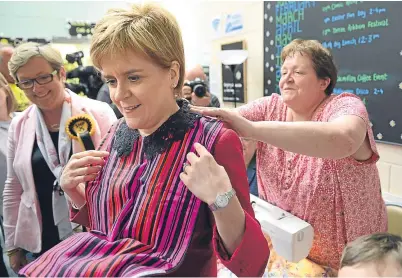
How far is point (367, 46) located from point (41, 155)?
1.80 m

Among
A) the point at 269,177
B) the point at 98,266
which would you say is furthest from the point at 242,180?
the point at 269,177

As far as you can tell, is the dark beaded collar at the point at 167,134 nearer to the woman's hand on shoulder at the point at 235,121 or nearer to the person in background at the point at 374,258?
the woman's hand on shoulder at the point at 235,121

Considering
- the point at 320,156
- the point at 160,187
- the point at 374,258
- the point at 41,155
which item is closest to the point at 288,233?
the point at 320,156

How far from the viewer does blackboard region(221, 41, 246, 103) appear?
302cm

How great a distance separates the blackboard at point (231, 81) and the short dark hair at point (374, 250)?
232 cm

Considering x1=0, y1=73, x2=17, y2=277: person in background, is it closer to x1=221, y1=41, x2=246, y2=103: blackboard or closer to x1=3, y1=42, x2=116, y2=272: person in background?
x1=3, y1=42, x2=116, y2=272: person in background

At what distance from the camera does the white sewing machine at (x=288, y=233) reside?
112 centimetres

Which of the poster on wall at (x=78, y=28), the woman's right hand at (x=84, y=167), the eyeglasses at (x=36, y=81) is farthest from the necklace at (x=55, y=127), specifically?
the poster on wall at (x=78, y=28)

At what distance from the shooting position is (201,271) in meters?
0.77

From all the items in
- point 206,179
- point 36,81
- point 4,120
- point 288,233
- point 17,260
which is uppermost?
point 36,81

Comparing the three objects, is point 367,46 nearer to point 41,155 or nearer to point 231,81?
point 231,81

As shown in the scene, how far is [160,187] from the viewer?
0.75m

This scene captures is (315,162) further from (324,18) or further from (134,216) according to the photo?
(324,18)

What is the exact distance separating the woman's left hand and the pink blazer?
3.00 feet
